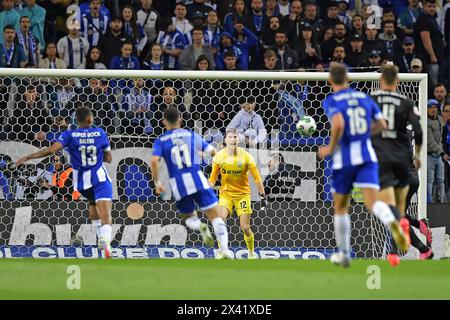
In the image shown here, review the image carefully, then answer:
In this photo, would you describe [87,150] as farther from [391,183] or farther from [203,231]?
[391,183]

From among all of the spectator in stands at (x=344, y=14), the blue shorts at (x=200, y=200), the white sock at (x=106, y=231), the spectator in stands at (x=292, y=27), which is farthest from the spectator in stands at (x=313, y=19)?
the blue shorts at (x=200, y=200)

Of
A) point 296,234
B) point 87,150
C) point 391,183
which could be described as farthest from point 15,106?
point 391,183

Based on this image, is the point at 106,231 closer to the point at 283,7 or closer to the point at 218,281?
the point at 218,281

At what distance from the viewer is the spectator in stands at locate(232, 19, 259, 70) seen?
20484 millimetres

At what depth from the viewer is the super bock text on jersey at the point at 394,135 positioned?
1256 centimetres

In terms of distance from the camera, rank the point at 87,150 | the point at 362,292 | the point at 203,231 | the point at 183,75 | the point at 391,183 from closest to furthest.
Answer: the point at 362,292
the point at 391,183
the point at 203,231
the point at 87,150
the point at 183,75

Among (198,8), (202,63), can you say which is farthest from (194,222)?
(198,8)

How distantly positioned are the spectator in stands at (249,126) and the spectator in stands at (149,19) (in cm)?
344

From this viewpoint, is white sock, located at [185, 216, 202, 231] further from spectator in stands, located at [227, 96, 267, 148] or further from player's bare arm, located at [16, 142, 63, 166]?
spectator in stands, located at [227, 96, 267, 148]

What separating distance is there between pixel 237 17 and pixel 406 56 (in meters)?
3.21

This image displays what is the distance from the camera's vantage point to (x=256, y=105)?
Answer: 18.1 m

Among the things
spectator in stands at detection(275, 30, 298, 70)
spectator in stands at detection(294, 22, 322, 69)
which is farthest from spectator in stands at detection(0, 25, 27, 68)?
spectator in stands at detection(294, 22, 322, 69)

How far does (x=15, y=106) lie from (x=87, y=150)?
3605 millimetres

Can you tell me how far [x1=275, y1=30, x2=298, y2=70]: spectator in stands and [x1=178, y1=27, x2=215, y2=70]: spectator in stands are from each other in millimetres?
1244
